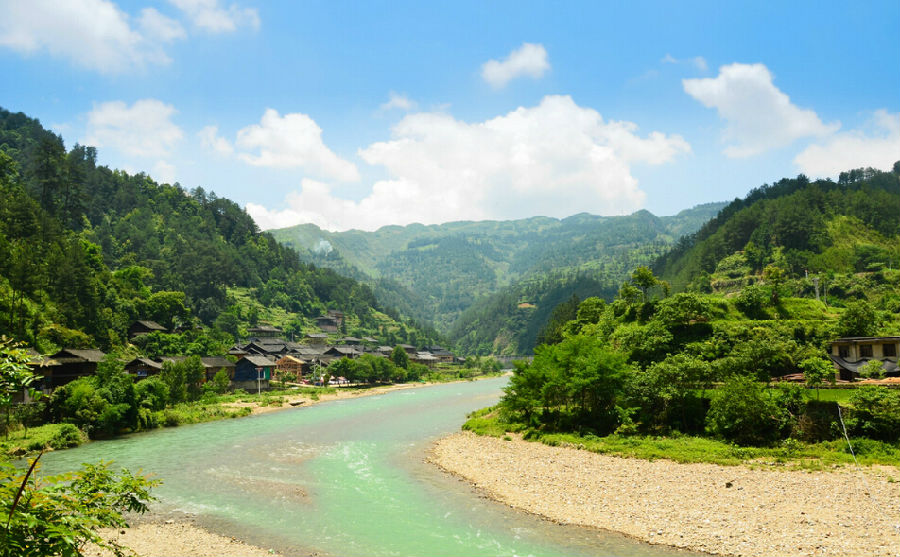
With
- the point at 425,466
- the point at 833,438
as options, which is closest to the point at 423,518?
the point at 425,466

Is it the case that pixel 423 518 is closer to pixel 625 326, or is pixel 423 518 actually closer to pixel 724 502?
pixel 724 502

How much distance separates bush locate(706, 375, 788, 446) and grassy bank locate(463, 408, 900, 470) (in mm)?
1080

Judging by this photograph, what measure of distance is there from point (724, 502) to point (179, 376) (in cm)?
5739

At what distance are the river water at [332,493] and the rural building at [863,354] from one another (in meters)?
31.7

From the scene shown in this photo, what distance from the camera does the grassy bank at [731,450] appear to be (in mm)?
27500

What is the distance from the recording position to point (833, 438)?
3019 cm

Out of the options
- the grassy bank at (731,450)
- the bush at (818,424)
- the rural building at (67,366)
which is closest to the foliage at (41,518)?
the grassy bank at (731,450)

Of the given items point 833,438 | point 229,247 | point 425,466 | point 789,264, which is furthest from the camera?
point 229,247

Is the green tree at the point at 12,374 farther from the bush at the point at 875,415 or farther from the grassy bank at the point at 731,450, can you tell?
the bush at the point at 875,415

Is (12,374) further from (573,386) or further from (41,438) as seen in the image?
(41,438)

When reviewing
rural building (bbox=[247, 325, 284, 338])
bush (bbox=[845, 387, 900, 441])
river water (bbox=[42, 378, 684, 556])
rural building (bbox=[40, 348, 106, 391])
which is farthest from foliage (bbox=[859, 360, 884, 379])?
rural building (bbox=[247, 325, 284, 338])

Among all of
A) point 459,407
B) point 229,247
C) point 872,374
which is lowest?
point 459,407

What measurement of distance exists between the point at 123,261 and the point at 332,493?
115 m

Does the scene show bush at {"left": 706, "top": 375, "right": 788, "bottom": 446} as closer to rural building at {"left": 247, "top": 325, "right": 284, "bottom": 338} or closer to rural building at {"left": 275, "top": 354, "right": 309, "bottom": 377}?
rural building at {"left": 275, "top": 354, "right": 309, "bottom": 377}
